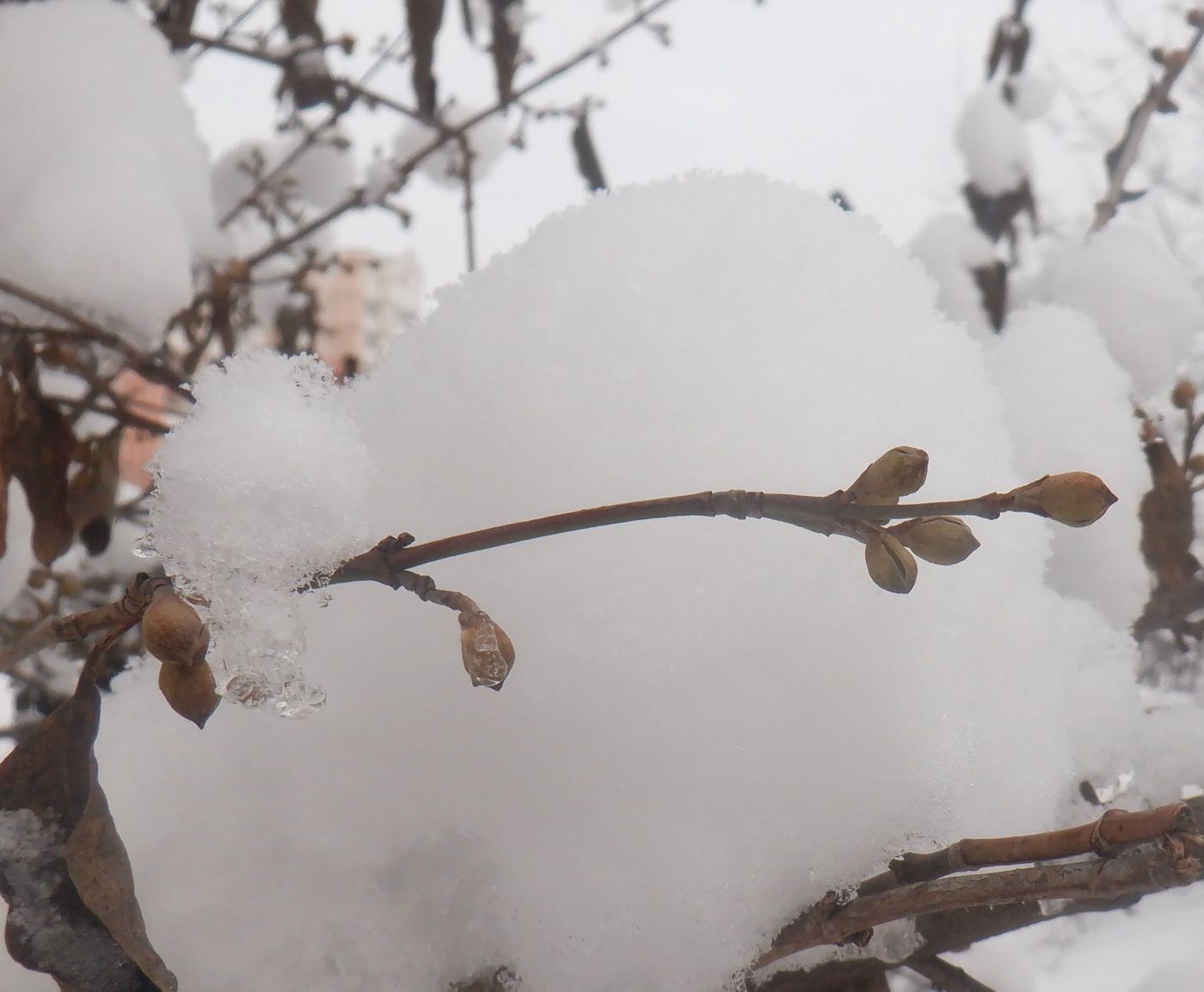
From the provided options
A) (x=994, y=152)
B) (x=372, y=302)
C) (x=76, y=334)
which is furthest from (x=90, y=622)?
(x=372, y=302)

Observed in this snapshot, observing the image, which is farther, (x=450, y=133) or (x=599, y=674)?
(x=450, y=133)

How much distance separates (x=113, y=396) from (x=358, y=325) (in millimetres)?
20635

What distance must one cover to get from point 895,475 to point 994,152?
1.03 meters

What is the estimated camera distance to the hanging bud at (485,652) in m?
0.32

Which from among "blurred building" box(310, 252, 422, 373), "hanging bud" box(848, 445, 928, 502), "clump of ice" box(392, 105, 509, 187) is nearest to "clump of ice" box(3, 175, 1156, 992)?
"hanging bud" box(848, 445, 928, 502)

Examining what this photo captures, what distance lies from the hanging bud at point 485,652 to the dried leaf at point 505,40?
120 centimetres

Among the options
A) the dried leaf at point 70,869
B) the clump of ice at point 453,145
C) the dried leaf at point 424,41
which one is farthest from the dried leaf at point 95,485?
the clump of ice at point 453,145

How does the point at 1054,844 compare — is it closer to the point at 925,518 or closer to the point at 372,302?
the point at 925,518

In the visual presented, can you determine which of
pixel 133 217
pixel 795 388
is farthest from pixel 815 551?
pixel 133 217

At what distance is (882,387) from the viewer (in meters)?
0.48

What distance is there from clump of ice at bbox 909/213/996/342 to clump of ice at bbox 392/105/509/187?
988 mm

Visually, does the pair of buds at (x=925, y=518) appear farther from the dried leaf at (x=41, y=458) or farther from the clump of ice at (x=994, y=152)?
the clump of ice at (x=994, y=152)

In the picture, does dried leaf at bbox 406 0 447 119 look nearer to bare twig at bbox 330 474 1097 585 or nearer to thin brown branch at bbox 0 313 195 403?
thin brown branch at bbox 0 313 195 403

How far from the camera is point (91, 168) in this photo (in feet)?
2.73
